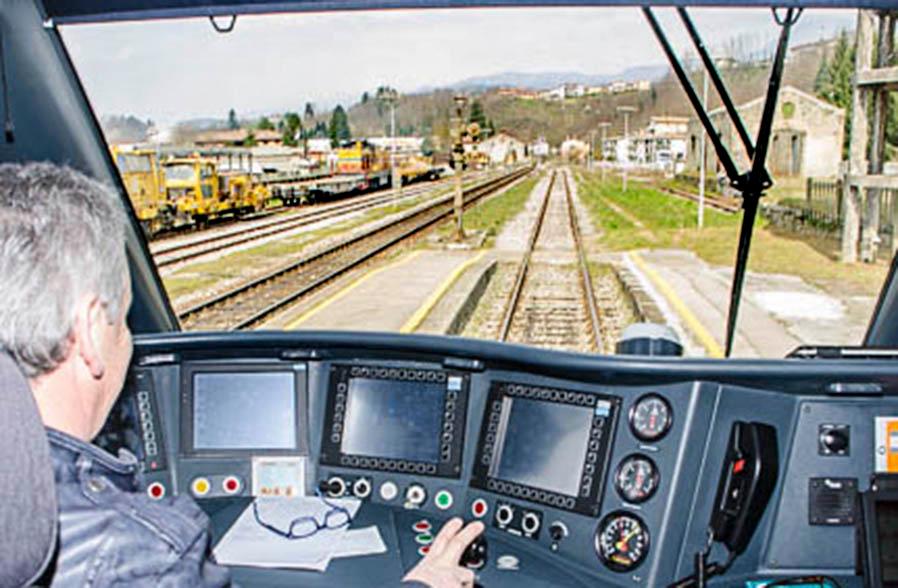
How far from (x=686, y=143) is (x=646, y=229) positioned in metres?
1.10

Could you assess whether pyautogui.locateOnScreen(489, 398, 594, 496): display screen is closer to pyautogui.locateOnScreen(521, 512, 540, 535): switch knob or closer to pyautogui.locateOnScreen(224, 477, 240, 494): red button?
pyautogui.locateOnScreen(521, 512, 540, 535): switch knob

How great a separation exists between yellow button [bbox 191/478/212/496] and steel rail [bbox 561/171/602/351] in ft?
7.05

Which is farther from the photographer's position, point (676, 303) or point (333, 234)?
point (676, 303)

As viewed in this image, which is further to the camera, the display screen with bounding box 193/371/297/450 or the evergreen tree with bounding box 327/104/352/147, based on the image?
the evergreen tree with bounding box 327/104/352/147

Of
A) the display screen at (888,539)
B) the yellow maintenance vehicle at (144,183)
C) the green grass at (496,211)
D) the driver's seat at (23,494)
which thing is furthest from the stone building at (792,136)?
the driver's seat at (23,494)

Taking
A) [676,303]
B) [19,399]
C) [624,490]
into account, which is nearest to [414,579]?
[624,490]

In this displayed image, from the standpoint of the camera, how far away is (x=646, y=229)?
13.5 feet

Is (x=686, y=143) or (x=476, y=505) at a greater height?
(x=686, y=143)

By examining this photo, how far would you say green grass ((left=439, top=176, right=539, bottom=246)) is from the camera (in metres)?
3.83

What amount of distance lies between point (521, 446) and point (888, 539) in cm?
90

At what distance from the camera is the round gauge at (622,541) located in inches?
87.8

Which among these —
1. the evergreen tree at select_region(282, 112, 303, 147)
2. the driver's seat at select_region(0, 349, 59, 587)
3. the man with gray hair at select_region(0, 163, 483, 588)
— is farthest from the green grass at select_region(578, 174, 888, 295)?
the driver's seat at select_region(0, 349, 59, 587)

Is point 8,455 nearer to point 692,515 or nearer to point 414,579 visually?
point 414,579

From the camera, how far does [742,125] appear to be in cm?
270
